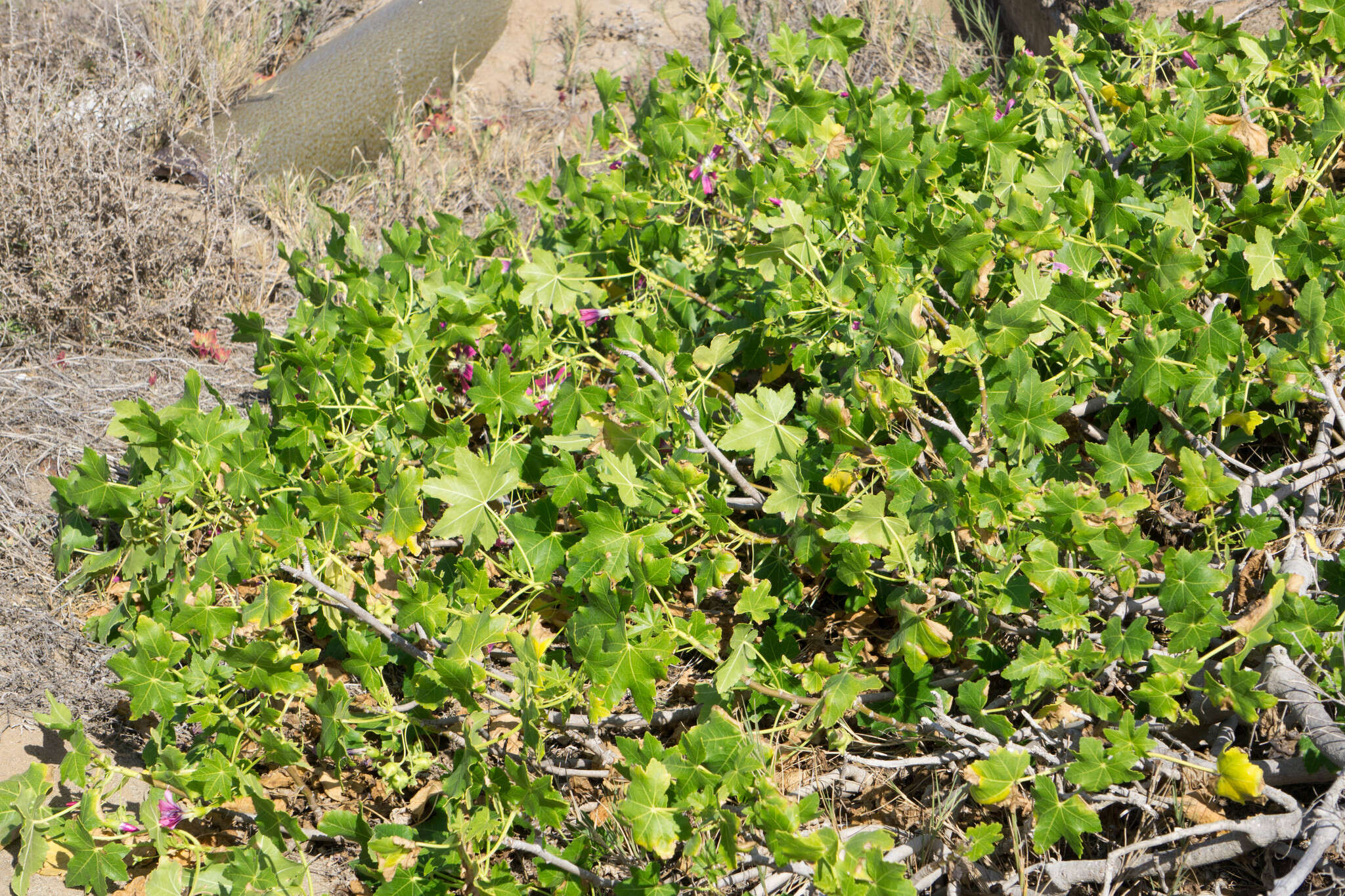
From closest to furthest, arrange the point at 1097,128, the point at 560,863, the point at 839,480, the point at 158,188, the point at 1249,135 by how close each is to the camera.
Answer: the point at 560,863, the point at 839,480, the point at 1249,135, the point at 1097,128, the point at 158,188

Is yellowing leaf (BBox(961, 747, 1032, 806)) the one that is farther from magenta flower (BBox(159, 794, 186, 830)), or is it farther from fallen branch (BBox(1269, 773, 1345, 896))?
magenta flower (BBox(159, 794, 186, 830))

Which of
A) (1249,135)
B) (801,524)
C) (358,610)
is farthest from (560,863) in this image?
(1249,135)

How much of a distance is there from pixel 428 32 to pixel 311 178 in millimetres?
1568

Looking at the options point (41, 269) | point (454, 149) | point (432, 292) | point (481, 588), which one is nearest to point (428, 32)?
point (454, 149)

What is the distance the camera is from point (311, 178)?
4.86 meters

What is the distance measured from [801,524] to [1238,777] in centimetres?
83

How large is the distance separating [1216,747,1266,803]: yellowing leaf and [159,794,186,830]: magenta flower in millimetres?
1967

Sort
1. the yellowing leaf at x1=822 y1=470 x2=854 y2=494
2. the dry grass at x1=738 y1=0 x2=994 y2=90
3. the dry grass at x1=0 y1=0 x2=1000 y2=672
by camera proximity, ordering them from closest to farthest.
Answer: the yellowing leaf at x1=822 y1=470 x2=854 y2=494 → the dry grass at x1=0 y1=0 x2=1000 y2=672 → the dry grass at x1=738 y1=0 x2=994 y2=90

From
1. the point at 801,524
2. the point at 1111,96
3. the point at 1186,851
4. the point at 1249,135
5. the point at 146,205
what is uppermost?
the point at 146,205

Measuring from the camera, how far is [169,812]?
2148 millimetres

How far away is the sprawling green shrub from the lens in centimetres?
169

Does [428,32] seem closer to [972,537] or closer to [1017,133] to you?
[1017,133]

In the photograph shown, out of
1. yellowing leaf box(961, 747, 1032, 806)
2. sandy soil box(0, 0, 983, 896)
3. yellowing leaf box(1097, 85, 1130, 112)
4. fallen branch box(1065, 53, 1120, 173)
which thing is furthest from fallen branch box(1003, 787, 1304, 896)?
yellowing leaf box(1097, 85, 1130, 112)

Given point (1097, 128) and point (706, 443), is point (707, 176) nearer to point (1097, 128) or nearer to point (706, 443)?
point (1097, 128)
